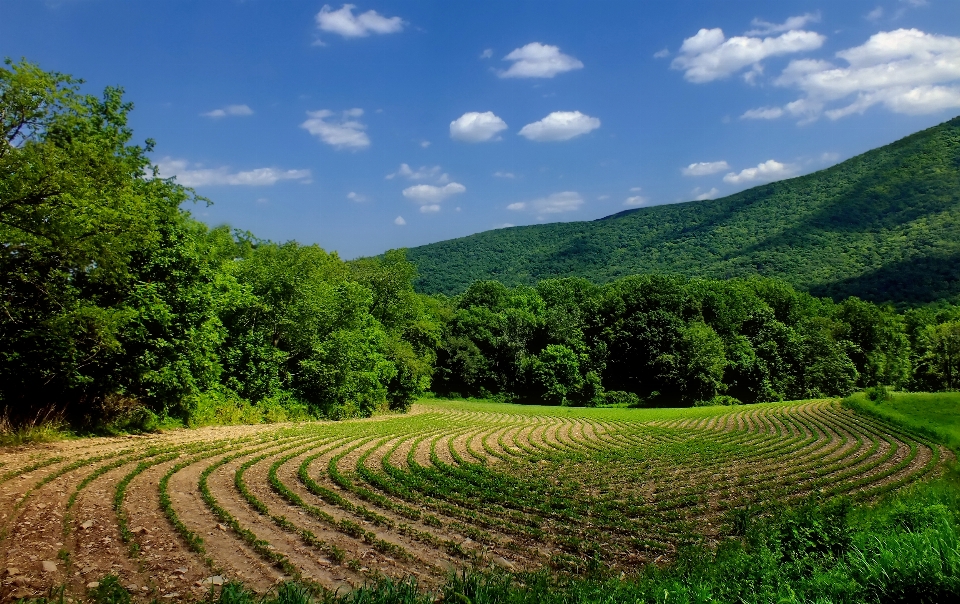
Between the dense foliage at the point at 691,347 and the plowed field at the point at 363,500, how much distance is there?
4306 centimetres

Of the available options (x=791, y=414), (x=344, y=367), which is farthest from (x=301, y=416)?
(x=791, y=414)

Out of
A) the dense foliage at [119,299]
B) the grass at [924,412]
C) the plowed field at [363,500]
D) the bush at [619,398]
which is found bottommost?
the bush at [619,398]

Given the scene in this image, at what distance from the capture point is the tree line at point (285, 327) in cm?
1602

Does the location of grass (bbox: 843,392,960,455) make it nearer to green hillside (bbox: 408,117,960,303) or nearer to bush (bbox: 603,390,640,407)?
bush (bbox: 603,390,640,407)

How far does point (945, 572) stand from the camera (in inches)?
238

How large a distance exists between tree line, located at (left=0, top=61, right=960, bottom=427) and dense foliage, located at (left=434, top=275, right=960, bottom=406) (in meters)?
0.26

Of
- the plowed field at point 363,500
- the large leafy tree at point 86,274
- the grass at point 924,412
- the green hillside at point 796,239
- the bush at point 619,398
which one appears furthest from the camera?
the green hillside at point 796,239

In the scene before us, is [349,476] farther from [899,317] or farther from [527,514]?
[899,317]

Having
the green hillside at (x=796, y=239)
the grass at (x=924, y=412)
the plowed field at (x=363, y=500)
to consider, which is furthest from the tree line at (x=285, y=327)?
the grass at (x=924, y=412)

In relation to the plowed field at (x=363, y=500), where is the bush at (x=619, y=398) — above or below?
below

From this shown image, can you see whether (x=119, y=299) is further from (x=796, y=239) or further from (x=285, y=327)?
(x=796, y=239)

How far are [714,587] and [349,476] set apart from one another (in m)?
11.0

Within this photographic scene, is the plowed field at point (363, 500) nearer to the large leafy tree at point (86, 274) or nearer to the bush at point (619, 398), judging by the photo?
the large leafy tree at point (86, 274)

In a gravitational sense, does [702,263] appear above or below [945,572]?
above
